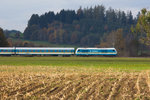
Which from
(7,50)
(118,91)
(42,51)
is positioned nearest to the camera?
(118,91)

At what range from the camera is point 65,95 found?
41.5 ft

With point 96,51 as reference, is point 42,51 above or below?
above

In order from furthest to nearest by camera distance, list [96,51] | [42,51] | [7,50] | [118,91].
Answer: [96,51], [7,50], [42,51], [118,91]

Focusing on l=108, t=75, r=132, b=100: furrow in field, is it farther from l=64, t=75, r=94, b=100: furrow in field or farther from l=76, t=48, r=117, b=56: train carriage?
l=76, t=48, r=117, b=56: train carriage

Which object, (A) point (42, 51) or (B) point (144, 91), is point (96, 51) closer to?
(A) point (42, 51)

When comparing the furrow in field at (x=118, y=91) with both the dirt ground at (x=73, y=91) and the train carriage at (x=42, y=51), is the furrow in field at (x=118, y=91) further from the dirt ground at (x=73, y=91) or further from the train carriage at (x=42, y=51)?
the train carriage at (x=42, y=51)

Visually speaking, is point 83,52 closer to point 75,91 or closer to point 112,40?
point 112,40

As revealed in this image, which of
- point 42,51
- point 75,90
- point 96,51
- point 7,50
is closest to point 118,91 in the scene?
point 75,90

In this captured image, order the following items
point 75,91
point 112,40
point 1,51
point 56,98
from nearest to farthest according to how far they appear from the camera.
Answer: point 56,98
point 75,91
point 1,51
point 112,40

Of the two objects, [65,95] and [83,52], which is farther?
[83,52]

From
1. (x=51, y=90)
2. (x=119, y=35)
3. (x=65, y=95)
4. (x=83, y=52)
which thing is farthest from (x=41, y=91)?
(x=119, y=35)

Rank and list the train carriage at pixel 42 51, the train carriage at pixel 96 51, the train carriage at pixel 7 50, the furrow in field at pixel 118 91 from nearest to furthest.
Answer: the furrow in field at pixel 118 91 → the train carriage at pixel 42 51 → the train carriage at pixel 7 50 → the train carriage at pixel 96 51

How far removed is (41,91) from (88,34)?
183027mm

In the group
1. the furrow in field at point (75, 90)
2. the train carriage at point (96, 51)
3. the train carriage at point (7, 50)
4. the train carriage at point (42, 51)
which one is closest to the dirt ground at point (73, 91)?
the furrow in field at point (75, 90)
